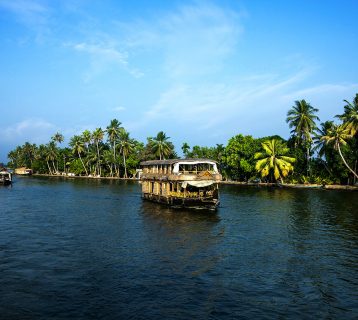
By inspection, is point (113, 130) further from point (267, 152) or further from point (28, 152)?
point (28, 152)

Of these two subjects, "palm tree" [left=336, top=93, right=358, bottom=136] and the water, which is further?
"palm tree" [left=336, top=93, right=358, bottom=136]

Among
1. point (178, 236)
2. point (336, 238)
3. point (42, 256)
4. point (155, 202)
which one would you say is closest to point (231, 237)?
point (178, 236)

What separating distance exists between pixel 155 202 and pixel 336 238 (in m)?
27.2

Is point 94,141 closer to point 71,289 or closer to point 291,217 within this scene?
point 291,217

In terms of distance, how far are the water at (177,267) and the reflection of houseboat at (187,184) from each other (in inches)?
165

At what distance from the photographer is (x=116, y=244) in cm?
2581

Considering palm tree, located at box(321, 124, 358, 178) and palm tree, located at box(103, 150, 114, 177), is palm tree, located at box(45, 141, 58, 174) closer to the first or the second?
palm tree, located at box(103, 150, 114, 177)

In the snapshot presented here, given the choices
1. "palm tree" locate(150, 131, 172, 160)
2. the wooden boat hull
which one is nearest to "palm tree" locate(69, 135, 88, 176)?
"palm tree" locate(150, 131, 172, 160)

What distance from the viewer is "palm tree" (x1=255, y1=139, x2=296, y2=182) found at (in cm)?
8281

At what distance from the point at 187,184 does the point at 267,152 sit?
4629cm

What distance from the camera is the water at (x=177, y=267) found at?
49.2ft

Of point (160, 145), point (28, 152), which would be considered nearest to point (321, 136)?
point (160, 145)

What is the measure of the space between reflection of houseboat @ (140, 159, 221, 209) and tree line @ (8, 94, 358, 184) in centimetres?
3773

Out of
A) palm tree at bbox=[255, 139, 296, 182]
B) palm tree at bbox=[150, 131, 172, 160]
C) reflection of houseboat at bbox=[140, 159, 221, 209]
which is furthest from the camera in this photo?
palm tree at bbox=[150, 131, 172, 160]
